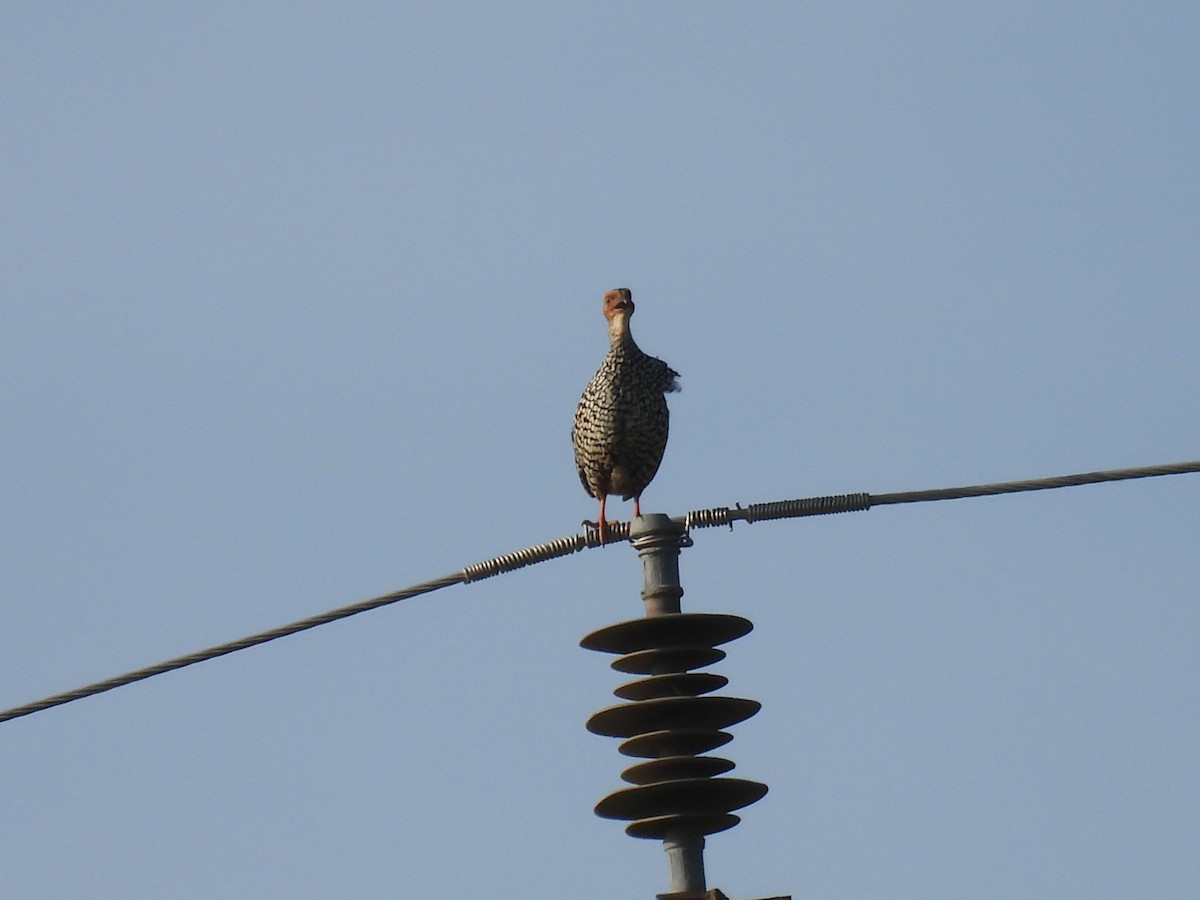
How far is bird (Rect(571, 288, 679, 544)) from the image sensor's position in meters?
13.9

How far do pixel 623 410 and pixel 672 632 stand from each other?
639 cm

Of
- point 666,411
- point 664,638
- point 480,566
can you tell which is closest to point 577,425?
point 666,411

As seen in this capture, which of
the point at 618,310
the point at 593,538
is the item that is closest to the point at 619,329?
the point at 618,310

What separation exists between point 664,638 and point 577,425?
6706mm

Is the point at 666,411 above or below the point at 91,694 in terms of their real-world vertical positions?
above

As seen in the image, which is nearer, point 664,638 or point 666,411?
point 664,638

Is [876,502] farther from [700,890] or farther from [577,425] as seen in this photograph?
[577,425]

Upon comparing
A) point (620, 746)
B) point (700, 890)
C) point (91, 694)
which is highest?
point (91, 694)

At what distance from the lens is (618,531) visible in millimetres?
8273

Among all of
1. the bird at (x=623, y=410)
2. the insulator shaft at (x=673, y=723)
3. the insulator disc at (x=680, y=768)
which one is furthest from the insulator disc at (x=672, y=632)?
the bird at (x=623, y=410)

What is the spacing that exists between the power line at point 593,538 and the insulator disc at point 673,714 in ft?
2.57

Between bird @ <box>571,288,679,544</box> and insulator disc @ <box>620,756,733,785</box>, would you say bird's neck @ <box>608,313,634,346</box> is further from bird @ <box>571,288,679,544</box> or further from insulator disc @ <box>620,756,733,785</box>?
insulator disc @ <box>620,756,733,785</box>

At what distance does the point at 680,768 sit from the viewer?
24.3 ft

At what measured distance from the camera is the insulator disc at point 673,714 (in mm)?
7430
